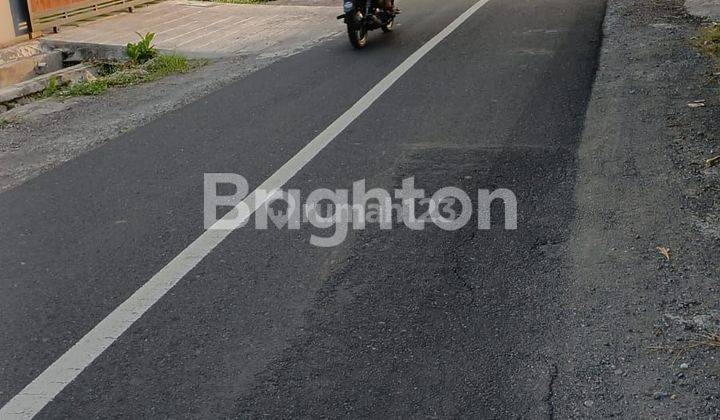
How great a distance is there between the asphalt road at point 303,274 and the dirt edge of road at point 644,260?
171 mm

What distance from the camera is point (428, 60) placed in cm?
1153

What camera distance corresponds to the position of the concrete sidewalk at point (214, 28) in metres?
13.9

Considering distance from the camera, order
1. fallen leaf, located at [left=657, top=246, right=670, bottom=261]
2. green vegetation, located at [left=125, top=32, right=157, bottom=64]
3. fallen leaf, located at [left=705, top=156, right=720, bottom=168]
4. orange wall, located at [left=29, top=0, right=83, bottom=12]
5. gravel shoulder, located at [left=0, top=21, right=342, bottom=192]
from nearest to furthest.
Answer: fallen leaf, located at [left=657, top=246, right=670, bottom=261], fallen leaf, located at [left=705, top=156, right=720, bottom=168], gravel shoulder, located at [left=0, top=21, right=342, bottom=192], green vegetation, located at [left=125, top=32, right=157, bottom=64], orange wall, located at [left=29, top=0, right=83, bottom=12]

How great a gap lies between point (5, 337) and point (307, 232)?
2139 mm

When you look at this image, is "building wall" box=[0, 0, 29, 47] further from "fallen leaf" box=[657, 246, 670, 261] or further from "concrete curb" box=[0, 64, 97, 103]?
"fallen leaf" box=[657, 246, 670, 261]

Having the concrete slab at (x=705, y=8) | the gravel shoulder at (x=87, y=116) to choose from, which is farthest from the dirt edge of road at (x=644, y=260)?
the gravel shoulder at (x=87, y=116)

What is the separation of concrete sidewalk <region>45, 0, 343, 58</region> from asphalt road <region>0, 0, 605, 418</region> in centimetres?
460

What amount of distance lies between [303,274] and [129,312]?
1090 mm

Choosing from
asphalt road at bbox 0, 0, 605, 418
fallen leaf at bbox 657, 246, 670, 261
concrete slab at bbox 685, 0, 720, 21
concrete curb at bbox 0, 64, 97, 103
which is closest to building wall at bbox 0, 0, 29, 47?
concrete curb at bbox 0, 64, 97, 103

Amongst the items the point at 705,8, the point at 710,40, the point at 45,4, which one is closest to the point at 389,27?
the point at 710,40

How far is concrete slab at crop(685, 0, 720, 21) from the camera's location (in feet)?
44.4

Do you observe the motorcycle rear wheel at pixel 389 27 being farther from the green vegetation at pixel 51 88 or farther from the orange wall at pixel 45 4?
the orange wall at pixel 45 4

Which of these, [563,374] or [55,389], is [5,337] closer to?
[55,389]

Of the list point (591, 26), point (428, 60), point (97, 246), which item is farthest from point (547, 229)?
point (591, 26)
